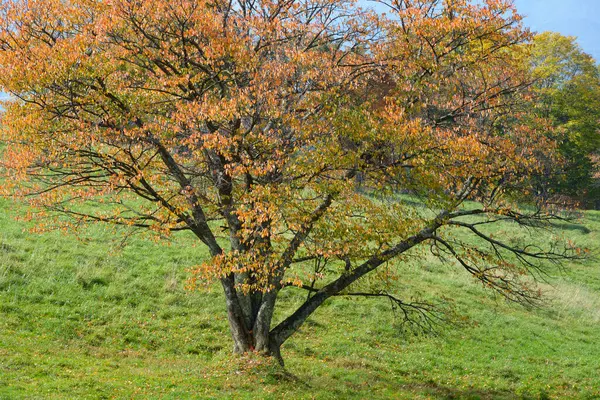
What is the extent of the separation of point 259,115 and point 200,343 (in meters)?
10.5

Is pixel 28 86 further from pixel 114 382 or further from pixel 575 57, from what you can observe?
pixel 575 57

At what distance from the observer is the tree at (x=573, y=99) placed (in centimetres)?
5781

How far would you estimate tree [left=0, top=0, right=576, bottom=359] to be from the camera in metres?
14.0

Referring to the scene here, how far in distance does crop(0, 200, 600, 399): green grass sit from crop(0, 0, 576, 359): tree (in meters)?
2.80

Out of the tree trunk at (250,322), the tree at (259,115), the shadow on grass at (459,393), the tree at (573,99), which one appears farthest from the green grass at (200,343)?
the tree at (573,99)

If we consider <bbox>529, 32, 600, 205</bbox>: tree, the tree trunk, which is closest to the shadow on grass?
the tree trunk

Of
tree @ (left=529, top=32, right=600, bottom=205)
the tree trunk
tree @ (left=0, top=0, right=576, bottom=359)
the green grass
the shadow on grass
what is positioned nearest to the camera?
tree @ (left=0, top=0, right=576, bottom=359)

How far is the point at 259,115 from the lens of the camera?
14227mm

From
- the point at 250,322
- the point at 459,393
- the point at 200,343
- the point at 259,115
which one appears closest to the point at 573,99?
the point at 459,393

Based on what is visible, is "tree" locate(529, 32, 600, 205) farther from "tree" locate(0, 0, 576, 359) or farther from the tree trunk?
the tree trunk

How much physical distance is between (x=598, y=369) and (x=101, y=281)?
832 inches

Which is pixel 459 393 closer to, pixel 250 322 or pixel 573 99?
pixel 250 322

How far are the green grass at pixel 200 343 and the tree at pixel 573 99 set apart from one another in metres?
32.2

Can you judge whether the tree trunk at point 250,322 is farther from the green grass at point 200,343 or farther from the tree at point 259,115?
the green grass at point 200,343
